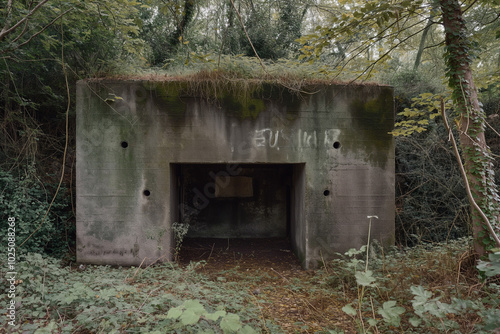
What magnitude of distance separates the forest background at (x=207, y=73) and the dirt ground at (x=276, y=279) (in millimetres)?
1820

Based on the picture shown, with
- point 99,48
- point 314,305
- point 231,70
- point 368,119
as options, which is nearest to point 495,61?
point 368,119

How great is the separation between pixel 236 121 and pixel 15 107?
4.62 m

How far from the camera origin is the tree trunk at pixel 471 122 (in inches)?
143

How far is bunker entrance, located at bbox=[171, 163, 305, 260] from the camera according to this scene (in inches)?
306

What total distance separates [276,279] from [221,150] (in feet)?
7.66

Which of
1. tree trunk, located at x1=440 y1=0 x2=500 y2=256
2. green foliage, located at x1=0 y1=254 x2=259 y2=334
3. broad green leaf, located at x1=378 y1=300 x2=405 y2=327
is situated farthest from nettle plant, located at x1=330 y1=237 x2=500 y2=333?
green foliage, located at x1=0 y1=254 x2=259 y2=334

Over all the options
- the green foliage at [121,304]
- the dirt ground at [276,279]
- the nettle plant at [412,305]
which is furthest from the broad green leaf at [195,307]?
the dirt ground at [276,279]

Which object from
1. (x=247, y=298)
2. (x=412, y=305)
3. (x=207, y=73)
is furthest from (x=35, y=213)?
(x=412, y=305)

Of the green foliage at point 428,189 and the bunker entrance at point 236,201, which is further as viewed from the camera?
the bunker entrance at point 236,201

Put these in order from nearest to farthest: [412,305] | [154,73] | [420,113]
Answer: [412,305]
[420,113]
[154,73]

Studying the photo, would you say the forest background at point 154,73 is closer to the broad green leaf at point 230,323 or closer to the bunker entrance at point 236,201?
the bunker entrance at point 236,201

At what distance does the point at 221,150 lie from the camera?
513 cm

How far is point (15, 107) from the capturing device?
6.08m

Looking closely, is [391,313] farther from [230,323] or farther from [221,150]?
[221,150]
